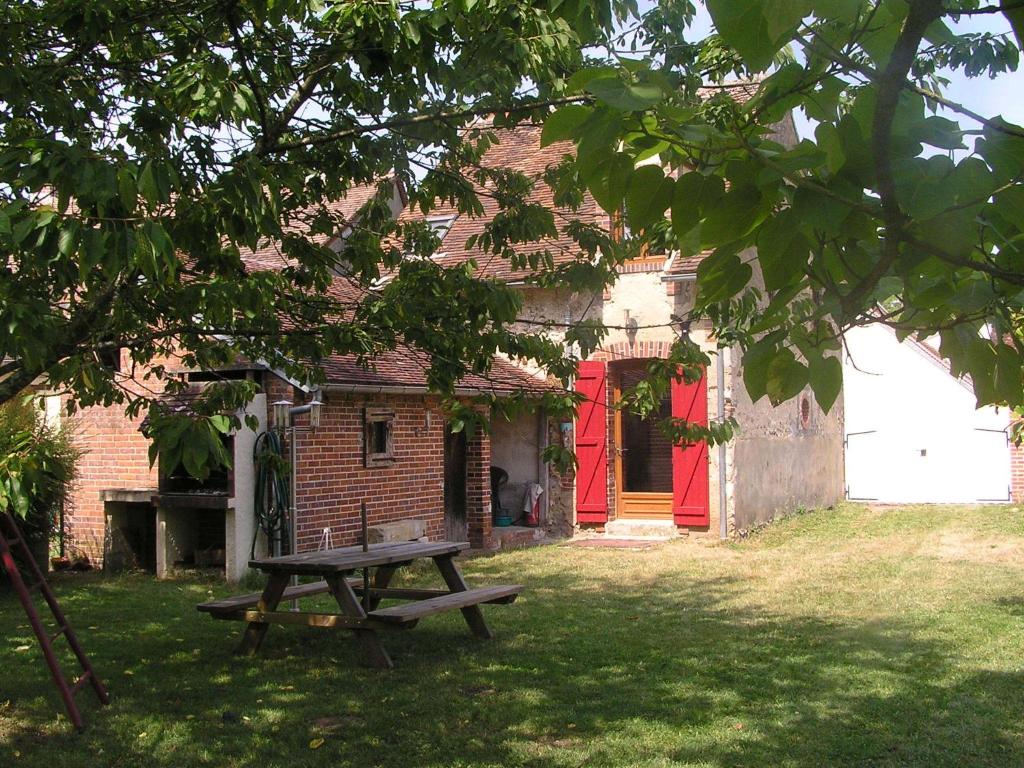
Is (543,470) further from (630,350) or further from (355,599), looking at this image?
(355,599)

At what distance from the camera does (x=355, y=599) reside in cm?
780

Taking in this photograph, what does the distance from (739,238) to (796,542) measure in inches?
565

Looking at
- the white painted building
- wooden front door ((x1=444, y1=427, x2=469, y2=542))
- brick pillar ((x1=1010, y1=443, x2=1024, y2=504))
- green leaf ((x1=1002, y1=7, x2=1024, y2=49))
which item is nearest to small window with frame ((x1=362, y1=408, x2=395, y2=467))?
wooden front door ((x1=444, y1=427, x2=469, y2=542))

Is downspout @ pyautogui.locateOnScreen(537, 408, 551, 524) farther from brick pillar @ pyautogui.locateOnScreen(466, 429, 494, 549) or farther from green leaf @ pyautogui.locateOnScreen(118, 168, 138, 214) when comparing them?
green leaf @ pyautogui.locateOnScreen(118, 168, 138, 214)

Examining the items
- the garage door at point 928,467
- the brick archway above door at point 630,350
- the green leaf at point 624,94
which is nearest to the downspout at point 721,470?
the brick archway above door at point 630,350

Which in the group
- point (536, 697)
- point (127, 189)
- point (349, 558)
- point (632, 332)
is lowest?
point (536, 697)

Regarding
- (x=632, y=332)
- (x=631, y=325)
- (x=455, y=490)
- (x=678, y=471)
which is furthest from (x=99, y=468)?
(x=678, y=471)

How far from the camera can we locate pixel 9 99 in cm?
462

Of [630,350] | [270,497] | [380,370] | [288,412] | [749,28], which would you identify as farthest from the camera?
[630,350]

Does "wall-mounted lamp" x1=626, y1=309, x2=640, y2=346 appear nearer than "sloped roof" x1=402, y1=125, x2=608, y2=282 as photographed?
A: Yes

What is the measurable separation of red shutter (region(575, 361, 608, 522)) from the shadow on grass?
6217 mm

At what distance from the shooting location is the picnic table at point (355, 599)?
24.7 feet

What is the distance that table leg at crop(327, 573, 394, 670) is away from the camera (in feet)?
24.5

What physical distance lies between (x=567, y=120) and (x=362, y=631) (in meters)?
6.61
